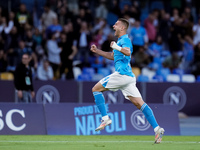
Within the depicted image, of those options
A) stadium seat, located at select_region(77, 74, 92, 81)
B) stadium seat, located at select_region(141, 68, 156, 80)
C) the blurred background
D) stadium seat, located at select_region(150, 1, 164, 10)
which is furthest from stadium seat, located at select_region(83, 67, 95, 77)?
stadium seat, located at select_region(150, 1, 164, 10)

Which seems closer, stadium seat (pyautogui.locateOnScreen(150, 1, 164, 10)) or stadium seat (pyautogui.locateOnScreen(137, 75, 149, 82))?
stadium seat (pyautogui.locateOnScreen(137, 75, 149, 82))

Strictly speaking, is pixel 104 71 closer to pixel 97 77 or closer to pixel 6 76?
pixel 97 77

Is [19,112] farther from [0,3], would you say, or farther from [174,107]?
[0,3]

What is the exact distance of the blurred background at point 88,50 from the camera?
69.7 ft

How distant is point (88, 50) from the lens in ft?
73.9

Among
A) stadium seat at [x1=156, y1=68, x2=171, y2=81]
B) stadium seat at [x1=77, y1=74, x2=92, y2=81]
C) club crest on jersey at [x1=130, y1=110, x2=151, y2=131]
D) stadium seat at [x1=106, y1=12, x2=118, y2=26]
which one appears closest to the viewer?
club crest on jersey at [x1=130, y1=110, x2=151, y2=131]

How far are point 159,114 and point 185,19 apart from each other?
419 inches

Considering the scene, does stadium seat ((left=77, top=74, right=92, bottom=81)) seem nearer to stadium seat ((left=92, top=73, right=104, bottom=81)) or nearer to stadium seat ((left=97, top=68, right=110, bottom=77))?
stadium seat ((left=92, top=73, right=104, bottom=81))

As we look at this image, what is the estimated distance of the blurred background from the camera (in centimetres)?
2123

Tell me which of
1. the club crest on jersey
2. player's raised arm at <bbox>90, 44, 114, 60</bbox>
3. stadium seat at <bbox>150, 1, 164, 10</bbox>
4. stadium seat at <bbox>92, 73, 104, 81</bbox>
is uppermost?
stadium seat at <bbox>150, 1, 164, 10</bbox>

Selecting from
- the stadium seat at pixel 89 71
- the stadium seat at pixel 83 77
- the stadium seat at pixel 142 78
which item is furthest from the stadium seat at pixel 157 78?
the stadium seat at pixel 83 77

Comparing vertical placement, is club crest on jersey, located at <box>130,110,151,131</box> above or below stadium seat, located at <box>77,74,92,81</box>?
below
